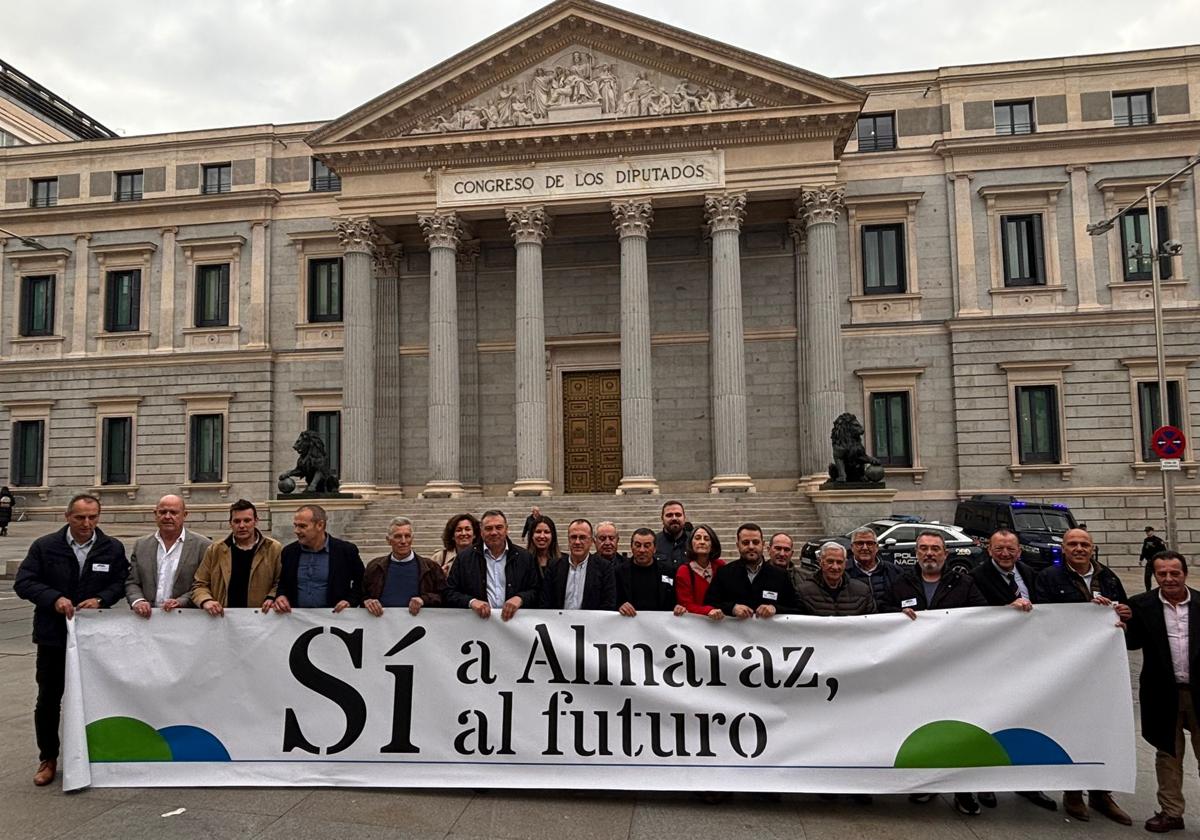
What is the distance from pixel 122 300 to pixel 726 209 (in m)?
25.1

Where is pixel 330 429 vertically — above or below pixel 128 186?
below

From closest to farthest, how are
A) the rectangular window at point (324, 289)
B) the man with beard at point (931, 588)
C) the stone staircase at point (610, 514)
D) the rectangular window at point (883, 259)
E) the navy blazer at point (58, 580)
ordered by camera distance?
1. the man with beard at point (931, 588)
2. the navy blazer at point (58, 580)
3. the stone staircase at point (610, 514)
4. the rectangular window at point (883, 259)
5. the rectangular window at point (324, 289)

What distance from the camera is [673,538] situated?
10.0 metres

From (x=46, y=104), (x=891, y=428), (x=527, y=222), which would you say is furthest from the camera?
(x=46, y=104)

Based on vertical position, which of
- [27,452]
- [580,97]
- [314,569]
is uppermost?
[580,97]

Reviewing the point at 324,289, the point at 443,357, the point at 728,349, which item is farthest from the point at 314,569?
the point at 324,289

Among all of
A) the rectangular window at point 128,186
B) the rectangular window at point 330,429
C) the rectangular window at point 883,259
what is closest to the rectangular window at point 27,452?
the rectangular window at point 128,186

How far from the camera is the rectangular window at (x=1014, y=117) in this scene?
29.6 metres

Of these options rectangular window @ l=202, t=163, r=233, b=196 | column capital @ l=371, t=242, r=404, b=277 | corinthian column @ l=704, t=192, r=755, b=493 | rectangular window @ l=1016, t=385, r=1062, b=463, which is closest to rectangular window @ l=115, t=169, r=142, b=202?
rectangular window @ l=202, t=163, r=233, b=196

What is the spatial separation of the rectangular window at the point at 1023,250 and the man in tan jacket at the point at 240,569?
28.4 m

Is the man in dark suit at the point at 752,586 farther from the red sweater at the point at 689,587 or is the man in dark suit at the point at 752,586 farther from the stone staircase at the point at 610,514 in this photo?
the stone staircase at the point at 610,514

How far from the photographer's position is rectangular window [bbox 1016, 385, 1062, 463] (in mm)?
28484

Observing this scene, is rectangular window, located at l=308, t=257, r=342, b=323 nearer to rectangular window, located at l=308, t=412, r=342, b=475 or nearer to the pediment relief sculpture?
rectangular window, located at l=308, t=412, r=342, b=475

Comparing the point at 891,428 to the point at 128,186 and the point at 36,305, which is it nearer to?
the point at 128,186
